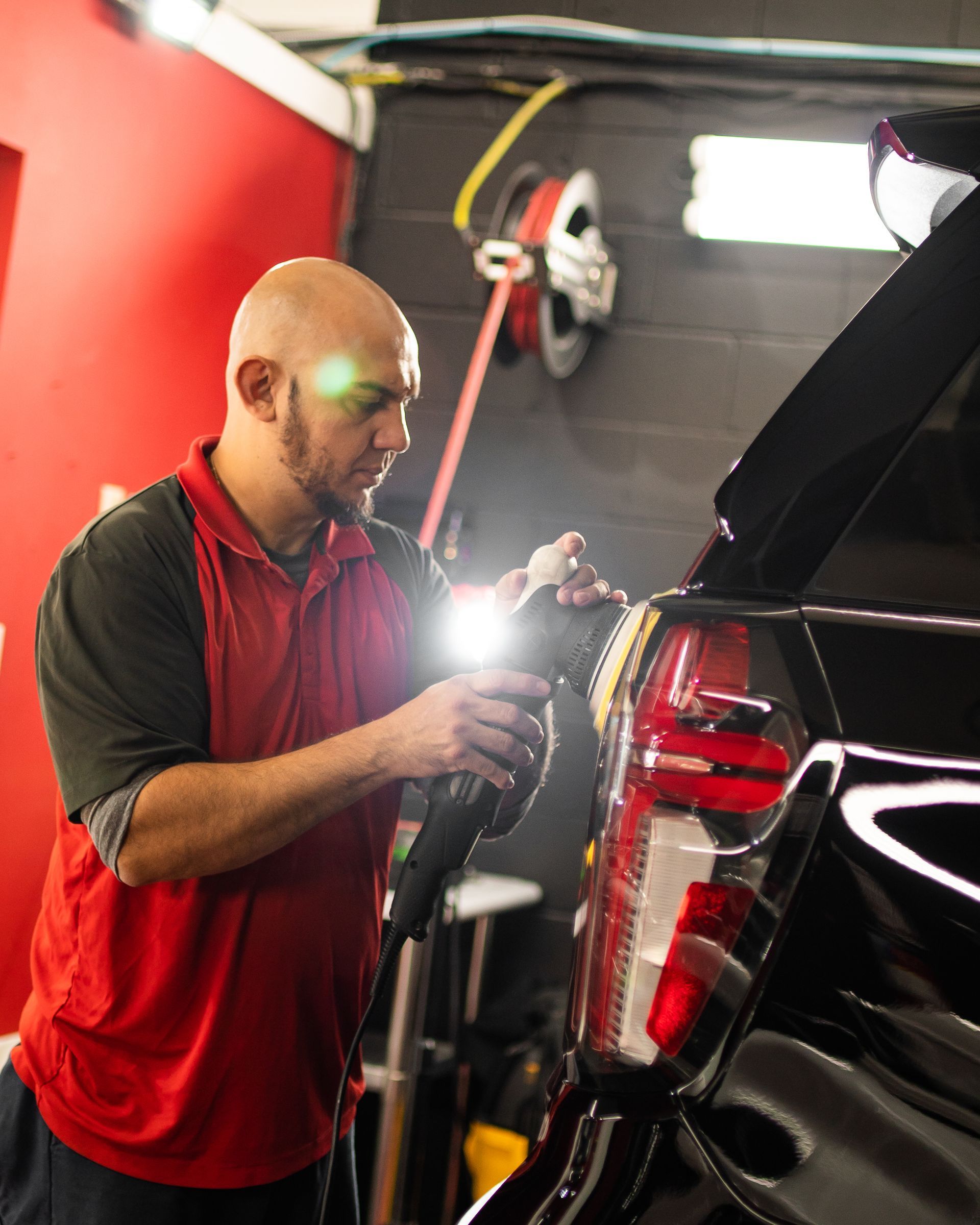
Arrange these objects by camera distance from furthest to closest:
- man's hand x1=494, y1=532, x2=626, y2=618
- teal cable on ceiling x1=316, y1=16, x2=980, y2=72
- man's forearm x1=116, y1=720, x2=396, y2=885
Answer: teal cable on ceiling x1=316, y1=16, x2=980, y2=72 → man's hand x1=494, y1=532, x2=626, y2=618 → man's forearm x1=116, y1=720, x2=396, y2=885

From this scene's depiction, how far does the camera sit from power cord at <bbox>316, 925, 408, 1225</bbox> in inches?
47.8

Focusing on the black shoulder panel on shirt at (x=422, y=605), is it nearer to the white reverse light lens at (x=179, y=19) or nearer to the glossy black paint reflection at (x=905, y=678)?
the glossy black paint reflection at (x=905, y=678)

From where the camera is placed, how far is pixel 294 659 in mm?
1354

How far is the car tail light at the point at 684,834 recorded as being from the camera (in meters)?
0.76

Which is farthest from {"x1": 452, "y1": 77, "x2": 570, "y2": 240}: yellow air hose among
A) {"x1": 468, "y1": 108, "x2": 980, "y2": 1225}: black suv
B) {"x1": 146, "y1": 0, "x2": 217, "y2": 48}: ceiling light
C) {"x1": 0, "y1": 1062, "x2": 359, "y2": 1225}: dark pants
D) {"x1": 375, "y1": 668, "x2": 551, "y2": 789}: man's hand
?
{"x1": 0, "y1": 1062, "x2": 359, "y2": 1225}: dark pants

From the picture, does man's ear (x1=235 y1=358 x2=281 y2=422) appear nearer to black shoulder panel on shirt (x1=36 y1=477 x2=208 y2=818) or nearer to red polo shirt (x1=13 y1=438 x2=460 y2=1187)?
red polo shirt (x1=13 y1=438 x2=460 y2=1187)

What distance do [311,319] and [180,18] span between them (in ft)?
4.59

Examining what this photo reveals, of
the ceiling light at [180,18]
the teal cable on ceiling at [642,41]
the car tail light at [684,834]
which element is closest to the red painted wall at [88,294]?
the ceiling light at [180,18]

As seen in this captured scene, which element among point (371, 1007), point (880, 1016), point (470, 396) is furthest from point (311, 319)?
point (470, 396)

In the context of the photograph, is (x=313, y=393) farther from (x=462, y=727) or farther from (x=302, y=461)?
(x=462, y=727)

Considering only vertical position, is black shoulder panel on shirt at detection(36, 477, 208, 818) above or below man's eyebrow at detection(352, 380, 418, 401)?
below

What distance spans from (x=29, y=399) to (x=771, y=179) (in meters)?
1.93

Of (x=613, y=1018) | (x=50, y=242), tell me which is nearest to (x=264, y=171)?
(x=50, y=242)

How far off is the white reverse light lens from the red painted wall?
4cm
